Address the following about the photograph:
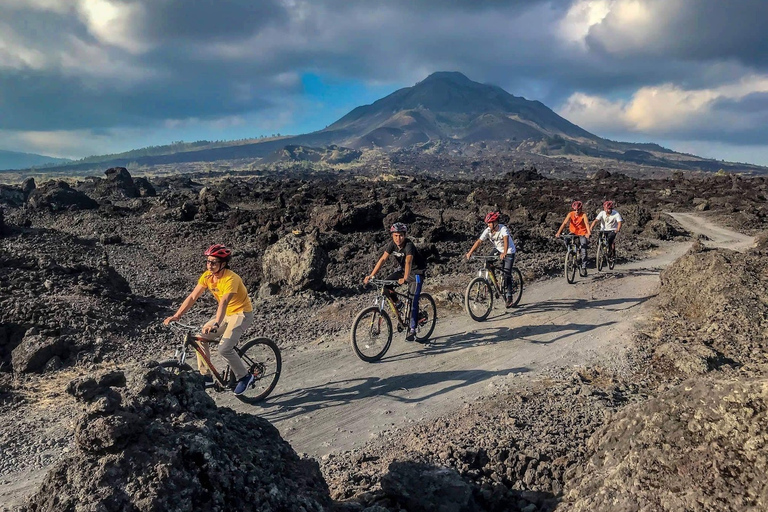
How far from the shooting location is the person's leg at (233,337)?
218 inches

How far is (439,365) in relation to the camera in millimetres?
7117

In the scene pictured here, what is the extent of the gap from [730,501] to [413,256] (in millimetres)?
5261

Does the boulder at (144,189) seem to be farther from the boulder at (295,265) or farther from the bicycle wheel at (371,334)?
the bicycle wheel at (371,334)

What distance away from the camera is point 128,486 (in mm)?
2430

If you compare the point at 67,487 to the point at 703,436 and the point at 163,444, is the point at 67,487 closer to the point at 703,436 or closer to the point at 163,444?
the point at 163,444

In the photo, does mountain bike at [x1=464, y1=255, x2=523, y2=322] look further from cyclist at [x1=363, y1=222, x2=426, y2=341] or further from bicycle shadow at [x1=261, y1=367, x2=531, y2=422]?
bicycle shadow at [x1=261, y1=367, x2=531, y2=422]

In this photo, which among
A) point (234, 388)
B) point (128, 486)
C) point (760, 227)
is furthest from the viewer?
point (760, 227)

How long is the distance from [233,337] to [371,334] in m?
2.39

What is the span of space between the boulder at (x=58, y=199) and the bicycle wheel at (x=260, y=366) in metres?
28.2

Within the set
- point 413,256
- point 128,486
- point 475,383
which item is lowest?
point 475,383

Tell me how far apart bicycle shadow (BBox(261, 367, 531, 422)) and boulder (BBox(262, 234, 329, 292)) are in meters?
4.80

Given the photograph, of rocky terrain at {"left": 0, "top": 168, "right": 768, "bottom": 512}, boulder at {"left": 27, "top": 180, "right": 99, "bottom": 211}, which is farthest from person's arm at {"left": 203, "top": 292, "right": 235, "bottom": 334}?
boulder at {"left": 27, "top": 180, "right": 99, "bottom": 211}

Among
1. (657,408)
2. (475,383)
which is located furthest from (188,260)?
(657,408)

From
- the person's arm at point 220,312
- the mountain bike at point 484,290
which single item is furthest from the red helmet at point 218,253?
the mountain bike at point 484,290
